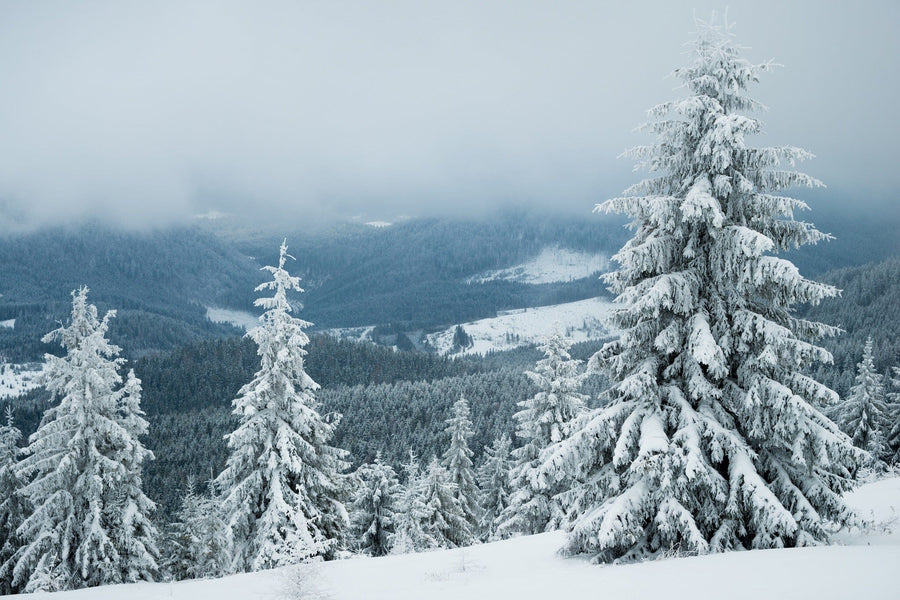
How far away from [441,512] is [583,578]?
2919 cm

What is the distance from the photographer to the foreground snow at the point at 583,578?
21.1 feet

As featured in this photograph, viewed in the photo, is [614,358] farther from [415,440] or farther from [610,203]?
[415,440]

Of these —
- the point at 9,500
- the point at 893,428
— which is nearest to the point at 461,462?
the point at 9,500

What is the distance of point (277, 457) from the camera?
19.4 meters

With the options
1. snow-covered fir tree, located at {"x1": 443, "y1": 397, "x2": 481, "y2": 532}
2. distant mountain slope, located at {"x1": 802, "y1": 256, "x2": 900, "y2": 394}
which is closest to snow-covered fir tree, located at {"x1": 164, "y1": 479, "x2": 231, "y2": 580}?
snow-covered fir tree, located at {"x1": 443, "y1": 397, "x2": 481, "y2": 532}

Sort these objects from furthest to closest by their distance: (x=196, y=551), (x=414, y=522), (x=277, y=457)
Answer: (x=196, y=551) → (x=414, y=522) → (x=277, y=457)

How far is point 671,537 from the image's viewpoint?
30.3ft

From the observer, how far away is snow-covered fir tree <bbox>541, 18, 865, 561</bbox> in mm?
9266

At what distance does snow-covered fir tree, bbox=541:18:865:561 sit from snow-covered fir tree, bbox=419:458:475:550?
2568cm

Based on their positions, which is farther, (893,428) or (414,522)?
(893,428)

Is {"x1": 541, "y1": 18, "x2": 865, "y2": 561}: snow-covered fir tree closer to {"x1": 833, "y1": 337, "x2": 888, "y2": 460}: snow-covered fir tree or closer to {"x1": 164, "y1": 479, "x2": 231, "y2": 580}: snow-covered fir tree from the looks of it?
{"x1": 164, "y1": 479, "x2": 231, "y2": 580}: snow-covered fir tree

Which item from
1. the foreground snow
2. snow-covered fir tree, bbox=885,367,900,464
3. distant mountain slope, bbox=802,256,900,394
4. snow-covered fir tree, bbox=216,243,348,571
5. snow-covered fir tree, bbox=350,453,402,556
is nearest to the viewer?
the foreground snow

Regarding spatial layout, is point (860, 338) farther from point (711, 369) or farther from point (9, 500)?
point (9, 500)

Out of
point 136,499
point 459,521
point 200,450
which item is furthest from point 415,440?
point 136,499
